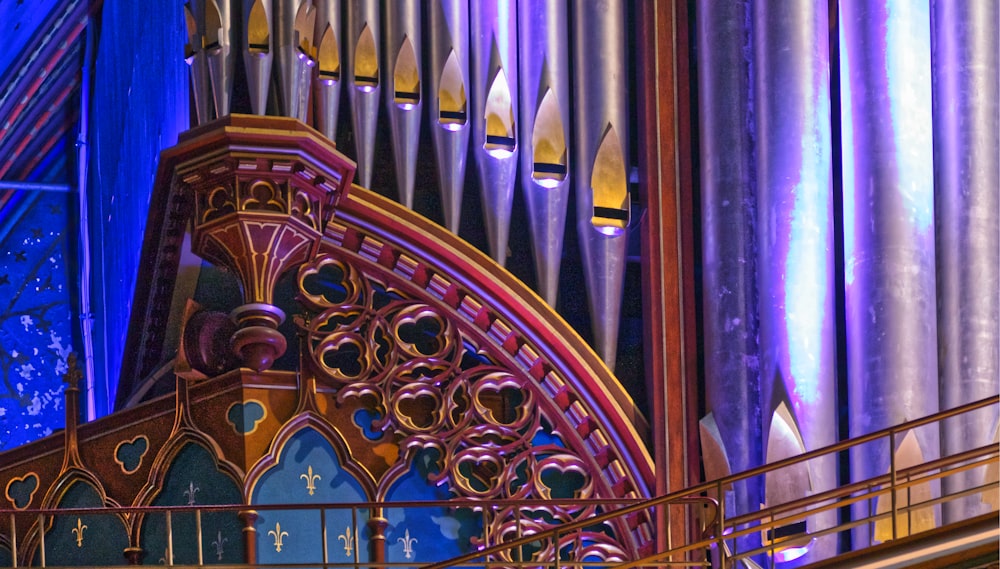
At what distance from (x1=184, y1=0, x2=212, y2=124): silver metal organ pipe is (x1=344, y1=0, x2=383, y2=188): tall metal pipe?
0.76m

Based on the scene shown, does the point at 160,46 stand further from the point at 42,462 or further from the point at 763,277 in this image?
the point at 763,277

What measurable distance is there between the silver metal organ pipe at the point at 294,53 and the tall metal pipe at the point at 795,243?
2.33 m

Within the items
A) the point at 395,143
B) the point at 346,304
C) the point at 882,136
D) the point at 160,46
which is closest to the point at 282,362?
the point at 346,304

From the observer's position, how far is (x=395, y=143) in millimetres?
12523

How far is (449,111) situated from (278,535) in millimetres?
2417

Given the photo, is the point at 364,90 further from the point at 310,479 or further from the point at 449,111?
the point at 310,479

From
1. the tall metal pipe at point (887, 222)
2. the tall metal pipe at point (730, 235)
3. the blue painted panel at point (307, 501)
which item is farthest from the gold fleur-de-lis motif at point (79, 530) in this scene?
the tall metal pipe at point (887, 222)

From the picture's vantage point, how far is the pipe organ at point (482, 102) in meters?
12.3

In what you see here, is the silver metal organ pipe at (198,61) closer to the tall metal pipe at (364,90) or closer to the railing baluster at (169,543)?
the tall metal pipe at (364,90)

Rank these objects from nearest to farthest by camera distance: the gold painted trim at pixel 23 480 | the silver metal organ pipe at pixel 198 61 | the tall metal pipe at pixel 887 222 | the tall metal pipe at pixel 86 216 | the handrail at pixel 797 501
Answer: the handrail at pixel 797 501
the gold painted trim at pixel 23 480
the tall metal pipe at pixel 887 222
the silver metal organ pipe at pixel 198 61
the tall metal pipe at pixel 86 216

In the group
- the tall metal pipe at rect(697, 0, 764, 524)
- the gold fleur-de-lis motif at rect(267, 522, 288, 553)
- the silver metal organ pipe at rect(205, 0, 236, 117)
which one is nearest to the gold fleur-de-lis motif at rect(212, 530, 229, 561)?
the gold fleur-de-lis motif at rect(267, 522, 288, 553)

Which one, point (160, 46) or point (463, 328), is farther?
point (160, 46)

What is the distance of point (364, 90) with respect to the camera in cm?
1245

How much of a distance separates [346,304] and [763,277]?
2.09 m
